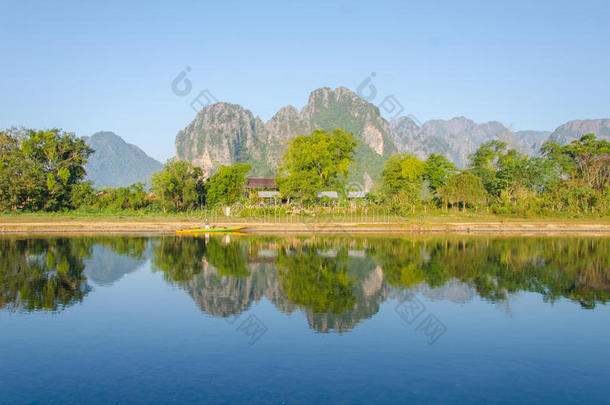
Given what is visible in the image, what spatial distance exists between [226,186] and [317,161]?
36.6 feet

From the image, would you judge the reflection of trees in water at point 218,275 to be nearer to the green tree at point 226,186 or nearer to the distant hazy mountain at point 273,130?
the green tree at point 226,186

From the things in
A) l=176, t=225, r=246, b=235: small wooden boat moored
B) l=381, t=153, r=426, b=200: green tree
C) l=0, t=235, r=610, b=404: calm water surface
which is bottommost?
l=0, t=235, r=610, b=404: calm water surface

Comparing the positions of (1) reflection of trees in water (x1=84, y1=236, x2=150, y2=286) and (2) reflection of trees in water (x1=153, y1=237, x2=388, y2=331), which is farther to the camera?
(1) reflection of trees in water (x1=84, y1=236, x2=150, y2=286)

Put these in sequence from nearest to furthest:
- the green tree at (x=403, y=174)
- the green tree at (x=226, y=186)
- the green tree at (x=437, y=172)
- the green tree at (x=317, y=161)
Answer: the green tree at (x=317, y=161) → the green tree at (x=226, y=186) → the green tree at (x=403, y=174) → the green tree at (x=437, y=172)

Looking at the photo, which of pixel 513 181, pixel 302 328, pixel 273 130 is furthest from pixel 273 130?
pixel 302 328

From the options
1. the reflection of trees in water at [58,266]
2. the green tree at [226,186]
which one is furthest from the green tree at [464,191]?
the reflection of trees in water at [58,266]

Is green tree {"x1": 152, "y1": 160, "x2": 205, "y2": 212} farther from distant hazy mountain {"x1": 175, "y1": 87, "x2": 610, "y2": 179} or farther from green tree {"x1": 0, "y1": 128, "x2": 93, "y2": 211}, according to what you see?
distant hazy mountain {"x1": 175, "y1": 87, "x2": 610, "y2": 179}

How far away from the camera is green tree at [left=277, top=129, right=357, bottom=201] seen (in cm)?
5206

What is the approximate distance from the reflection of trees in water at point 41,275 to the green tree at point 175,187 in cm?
2033

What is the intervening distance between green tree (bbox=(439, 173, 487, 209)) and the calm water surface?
76.4 feet

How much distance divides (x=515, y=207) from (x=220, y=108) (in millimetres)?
157189

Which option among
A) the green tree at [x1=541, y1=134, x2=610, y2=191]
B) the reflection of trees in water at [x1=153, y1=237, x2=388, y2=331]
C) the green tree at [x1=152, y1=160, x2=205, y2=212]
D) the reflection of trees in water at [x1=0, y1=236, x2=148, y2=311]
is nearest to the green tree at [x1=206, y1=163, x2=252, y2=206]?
the green tree at [x1=152, y1=160, x2=205, y2=212]

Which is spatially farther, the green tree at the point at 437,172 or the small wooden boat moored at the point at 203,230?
the green tree at the point at 437,172

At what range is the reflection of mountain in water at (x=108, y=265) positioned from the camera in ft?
69.8
